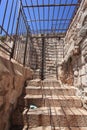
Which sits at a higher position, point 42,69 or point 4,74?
point 42,69

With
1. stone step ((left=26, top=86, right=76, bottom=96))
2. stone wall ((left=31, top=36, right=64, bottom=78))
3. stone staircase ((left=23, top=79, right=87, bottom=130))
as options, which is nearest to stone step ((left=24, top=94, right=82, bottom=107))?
stone staircase ((left=23, top=79, right=87, bottom=130))

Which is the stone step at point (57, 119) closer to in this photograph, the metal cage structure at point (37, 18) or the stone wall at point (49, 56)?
the metal cage structure at point (37, 18)

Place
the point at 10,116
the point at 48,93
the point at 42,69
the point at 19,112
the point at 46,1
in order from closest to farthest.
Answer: the point at 10,116
the point at 19,112
the point at 48,93
the point at 46,1
the point at 42,69

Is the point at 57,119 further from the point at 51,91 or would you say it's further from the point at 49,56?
the point at 49,56

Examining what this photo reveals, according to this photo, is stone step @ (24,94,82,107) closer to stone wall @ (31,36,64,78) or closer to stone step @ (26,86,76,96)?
stone step @ (26,86,76,96)

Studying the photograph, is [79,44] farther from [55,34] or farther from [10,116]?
[55,34]

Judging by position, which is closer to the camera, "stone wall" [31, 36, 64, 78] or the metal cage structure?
the metal cage structure

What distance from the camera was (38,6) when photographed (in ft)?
13.2

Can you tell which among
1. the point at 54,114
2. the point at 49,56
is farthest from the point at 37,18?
the point at 54,114

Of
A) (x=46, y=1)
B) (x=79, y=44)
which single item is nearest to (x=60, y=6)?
(x=46, y=1)

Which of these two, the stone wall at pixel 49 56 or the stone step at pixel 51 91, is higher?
the stone wall at pixel 49 56

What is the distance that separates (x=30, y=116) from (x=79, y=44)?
5.09 feet

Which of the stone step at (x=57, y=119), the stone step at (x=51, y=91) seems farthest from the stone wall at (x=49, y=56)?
the stone step at (x=57, y=119)

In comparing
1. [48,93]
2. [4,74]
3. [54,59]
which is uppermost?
[54,59]
